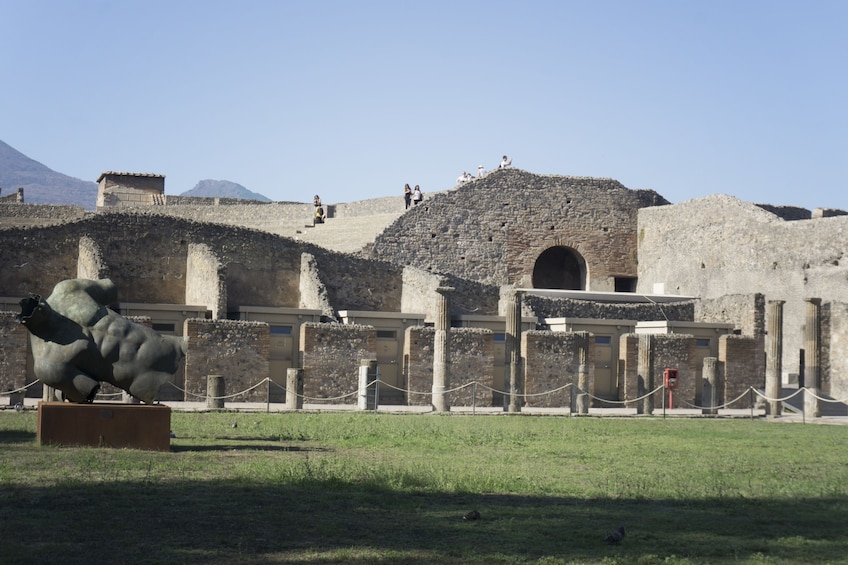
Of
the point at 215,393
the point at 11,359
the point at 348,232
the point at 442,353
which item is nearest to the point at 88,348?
the point at 215,393

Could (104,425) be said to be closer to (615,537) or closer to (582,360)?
(615,537)

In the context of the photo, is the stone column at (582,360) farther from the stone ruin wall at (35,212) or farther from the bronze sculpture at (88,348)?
the stone ruin wall at (35,212)

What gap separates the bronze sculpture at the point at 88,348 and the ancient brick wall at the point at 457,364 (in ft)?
45.4

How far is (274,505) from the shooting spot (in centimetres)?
1066

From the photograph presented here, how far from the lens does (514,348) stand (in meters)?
27.5

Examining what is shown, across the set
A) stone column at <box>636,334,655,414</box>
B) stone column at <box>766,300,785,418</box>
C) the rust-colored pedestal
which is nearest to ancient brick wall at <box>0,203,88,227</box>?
stone column at <box>636,334,655,414</box>

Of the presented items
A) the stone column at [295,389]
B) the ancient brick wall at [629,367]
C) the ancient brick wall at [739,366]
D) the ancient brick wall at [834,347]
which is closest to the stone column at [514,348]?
the ancient brick wall at [629,367]

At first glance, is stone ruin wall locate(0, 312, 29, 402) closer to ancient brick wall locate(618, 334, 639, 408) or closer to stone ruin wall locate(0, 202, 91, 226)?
ancient brick wall locate(618, 334, 639, 408)

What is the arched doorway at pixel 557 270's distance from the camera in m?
48.4

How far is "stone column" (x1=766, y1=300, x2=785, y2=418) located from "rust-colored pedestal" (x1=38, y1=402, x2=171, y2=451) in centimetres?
1794

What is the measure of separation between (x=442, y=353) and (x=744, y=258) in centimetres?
1667

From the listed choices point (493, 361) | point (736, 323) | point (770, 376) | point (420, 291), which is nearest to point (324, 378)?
point (493, 361)

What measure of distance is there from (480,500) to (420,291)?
22.8m

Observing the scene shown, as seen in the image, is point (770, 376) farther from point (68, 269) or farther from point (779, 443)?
point (68, 269)
